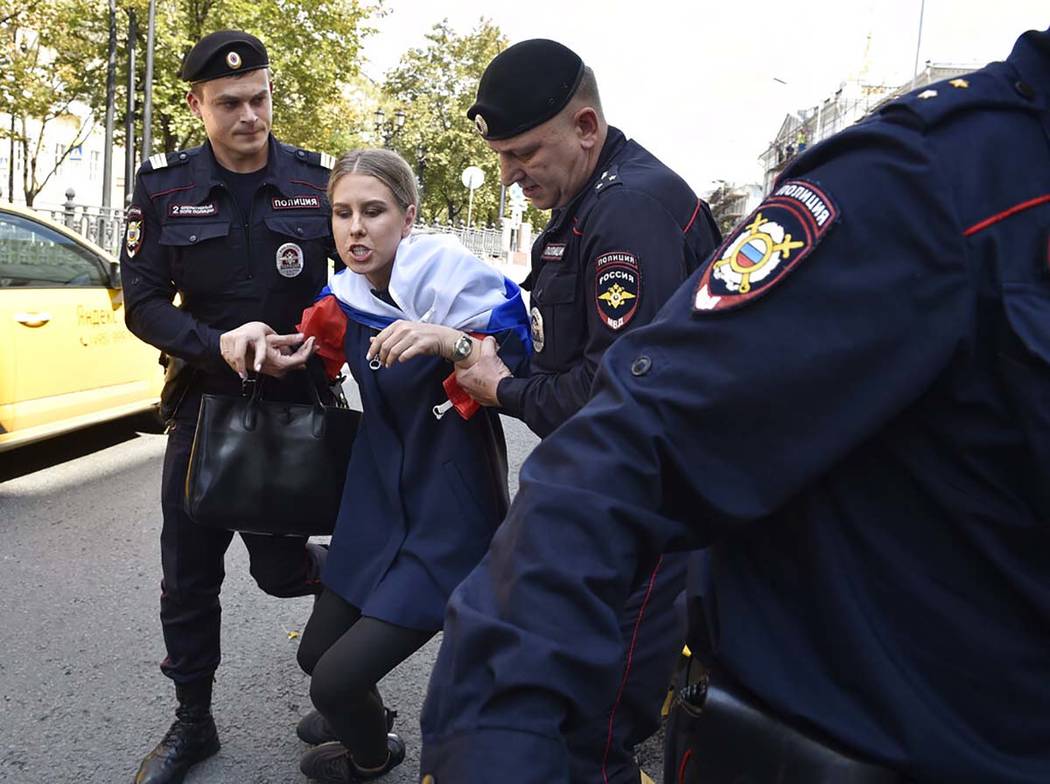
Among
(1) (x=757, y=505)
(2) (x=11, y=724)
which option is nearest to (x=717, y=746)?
(1) (x=757, y=505)

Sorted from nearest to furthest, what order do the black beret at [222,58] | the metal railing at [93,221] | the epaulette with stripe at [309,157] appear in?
1. the black beret at [222,58]
2. the epaulette with stripe at [309,157]
3. the metal railing at [93,221]

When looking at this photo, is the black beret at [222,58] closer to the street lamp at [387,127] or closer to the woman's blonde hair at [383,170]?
the woman's blonde hair at [383,170]

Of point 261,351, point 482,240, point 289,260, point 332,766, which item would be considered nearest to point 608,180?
point 261,351

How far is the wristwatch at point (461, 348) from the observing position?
238 cm

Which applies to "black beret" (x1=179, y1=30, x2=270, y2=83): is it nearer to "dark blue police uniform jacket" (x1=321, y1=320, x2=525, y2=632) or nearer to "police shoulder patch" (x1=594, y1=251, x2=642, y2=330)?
"dark blue police uniform jacket" (x1=321, y1=320, x2=525, y2=632)

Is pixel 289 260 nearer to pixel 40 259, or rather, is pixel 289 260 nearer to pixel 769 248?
pixel 769 248

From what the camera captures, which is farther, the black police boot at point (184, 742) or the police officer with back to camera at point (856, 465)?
the black police boot at point (184, 742)

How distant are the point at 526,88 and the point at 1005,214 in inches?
62.5

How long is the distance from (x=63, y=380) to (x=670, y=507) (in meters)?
5.86

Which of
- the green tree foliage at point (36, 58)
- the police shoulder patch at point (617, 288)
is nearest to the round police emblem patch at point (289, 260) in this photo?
the police shoulder patch at point (617, 288)

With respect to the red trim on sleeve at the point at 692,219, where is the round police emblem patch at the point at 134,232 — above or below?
below

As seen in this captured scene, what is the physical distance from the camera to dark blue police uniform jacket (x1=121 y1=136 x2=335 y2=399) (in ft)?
9.57

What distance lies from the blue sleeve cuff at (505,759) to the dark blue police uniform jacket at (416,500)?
162cm

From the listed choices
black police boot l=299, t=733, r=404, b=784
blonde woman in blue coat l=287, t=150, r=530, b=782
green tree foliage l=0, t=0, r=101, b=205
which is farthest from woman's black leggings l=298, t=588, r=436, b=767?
green tree foliage l=0, t=0, r=101, b=205
